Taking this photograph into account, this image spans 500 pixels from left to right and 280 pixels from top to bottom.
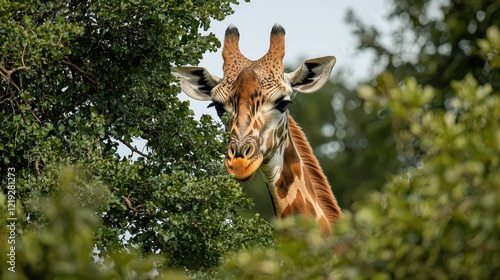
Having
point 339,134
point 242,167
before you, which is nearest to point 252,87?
point 242,167

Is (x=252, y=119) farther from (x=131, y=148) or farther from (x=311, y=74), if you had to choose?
(x=131, y=148)

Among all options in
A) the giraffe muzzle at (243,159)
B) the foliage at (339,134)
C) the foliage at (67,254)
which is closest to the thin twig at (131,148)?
the giraffe muzzle at (243,159)

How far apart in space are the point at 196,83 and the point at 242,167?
6.54 ft

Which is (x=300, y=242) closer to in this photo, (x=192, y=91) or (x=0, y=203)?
(x=0, y=203)

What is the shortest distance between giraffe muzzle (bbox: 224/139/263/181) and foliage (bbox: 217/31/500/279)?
13.4 ft

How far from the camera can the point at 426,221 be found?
17.0 feet

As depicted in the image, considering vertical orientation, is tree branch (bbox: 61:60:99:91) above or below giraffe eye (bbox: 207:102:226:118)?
above

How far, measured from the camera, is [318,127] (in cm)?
4181

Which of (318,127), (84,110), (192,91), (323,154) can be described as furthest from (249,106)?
(318,127)

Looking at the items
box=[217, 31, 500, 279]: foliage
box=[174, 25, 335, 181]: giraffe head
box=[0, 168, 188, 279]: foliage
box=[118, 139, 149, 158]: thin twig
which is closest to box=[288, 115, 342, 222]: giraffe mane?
box=[174, 25, 335, 181]: giraffe head

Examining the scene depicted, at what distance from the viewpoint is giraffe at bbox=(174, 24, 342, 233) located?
9.91 m

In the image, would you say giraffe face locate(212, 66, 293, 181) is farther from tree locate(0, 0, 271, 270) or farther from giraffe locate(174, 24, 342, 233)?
tree locate(0, 0, 271, 270)

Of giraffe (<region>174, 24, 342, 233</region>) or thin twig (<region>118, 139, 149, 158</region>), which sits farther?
thin twig (<region>118, 139, 149, 158</region>)

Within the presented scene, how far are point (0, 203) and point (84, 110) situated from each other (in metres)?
7.63
